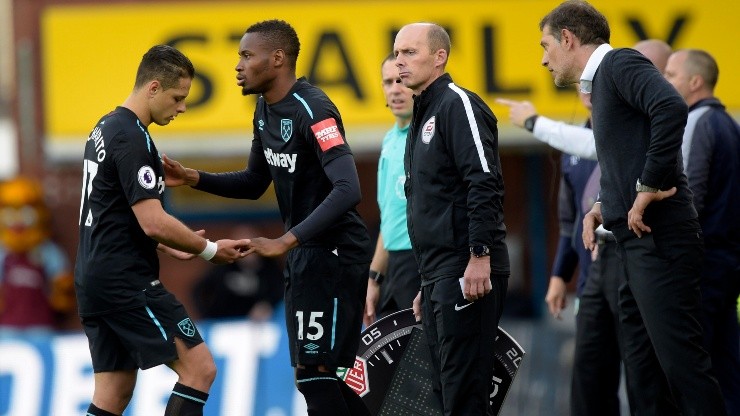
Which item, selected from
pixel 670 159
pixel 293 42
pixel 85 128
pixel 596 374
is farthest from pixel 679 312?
pixel 85 128

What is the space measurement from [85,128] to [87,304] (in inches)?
273

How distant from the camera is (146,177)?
6.27 meters

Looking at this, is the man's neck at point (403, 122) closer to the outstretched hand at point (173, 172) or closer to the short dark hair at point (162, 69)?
the outstretched hand at point (173, 172)

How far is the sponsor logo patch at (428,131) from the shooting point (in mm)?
6281

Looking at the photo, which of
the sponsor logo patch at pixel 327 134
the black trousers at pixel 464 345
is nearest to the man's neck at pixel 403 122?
the sponsor logo patch at pixel 327 134

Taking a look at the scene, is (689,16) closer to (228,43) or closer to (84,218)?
(228,43)

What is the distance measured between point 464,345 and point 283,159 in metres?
1.35

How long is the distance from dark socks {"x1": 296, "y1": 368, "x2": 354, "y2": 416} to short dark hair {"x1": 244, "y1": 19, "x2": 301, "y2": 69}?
159cm

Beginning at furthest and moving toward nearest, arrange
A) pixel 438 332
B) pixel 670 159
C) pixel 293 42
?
pixel 293 42 → pixel 438 332 → pixel 670 159

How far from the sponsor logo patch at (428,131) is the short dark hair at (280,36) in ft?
2.89

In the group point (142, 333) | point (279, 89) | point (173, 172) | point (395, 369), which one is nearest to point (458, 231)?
point (279, 89)

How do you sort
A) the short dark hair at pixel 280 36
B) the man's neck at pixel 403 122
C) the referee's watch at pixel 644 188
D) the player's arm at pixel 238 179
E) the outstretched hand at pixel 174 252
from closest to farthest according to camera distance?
the referee's watch at pixel 644 188 → the short dark hair at pixel 280 36 → the outstretched hand at pixel 174 252 → the player's arm at pixel 238 179 → the man's neck at pixel 403 122

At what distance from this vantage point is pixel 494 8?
42.3ft

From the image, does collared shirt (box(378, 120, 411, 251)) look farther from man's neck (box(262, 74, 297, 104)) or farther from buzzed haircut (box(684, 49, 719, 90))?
buzzed haircut (box(684, 49, 719, 90))
